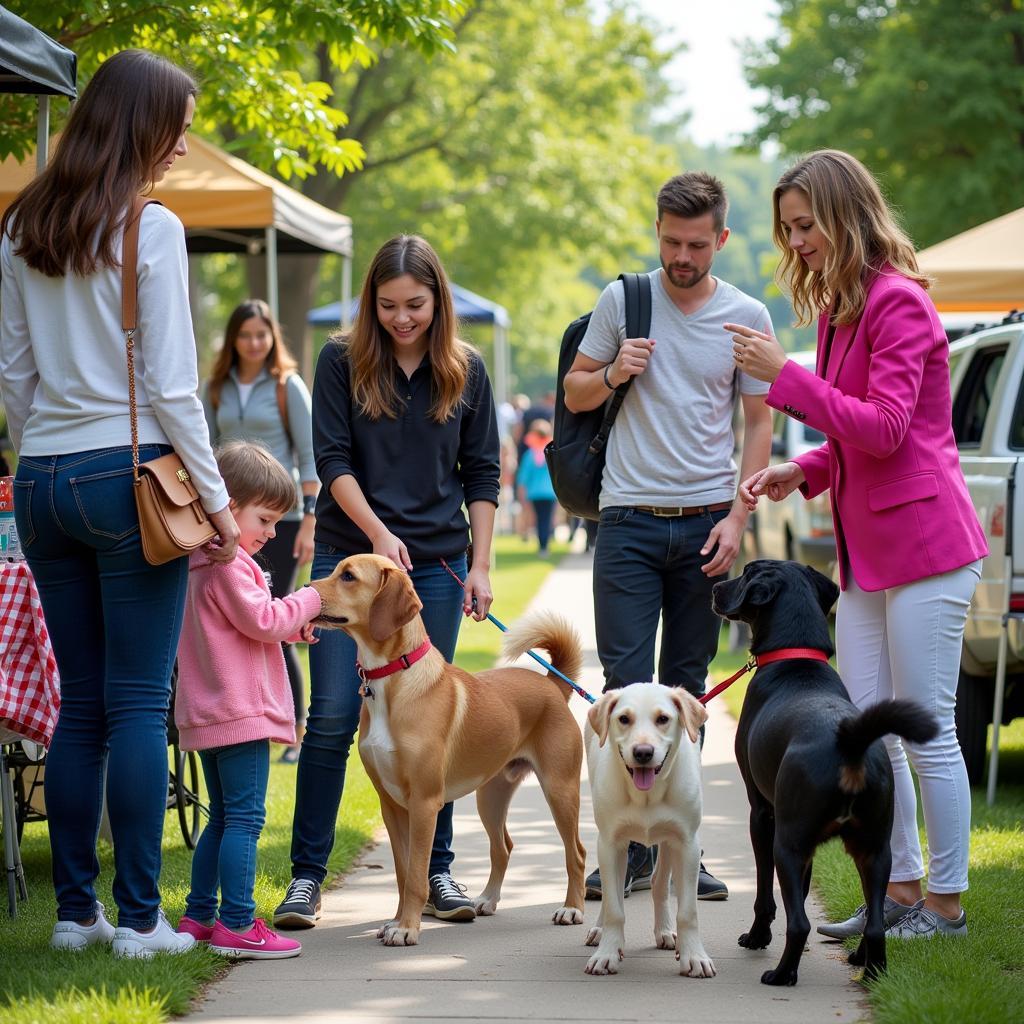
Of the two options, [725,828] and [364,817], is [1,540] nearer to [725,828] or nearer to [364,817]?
[364,817]

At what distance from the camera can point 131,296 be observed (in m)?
4.18

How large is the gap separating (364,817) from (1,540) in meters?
2.38

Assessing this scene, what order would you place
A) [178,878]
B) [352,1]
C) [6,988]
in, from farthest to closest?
1. [352,1]
2. [178,878]
3. [6,988]

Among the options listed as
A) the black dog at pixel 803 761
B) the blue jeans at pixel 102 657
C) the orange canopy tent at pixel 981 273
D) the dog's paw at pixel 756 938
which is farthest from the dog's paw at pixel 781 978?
the orange canopy tent at pixel 981 273

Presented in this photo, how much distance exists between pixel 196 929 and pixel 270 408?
4.20 metres

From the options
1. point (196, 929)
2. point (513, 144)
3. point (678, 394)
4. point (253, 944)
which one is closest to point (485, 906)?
point (253, 944)

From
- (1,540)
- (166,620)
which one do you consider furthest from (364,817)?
(166,620)

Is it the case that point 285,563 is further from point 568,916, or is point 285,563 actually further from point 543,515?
point 543,515

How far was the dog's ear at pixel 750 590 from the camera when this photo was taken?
4703 mm

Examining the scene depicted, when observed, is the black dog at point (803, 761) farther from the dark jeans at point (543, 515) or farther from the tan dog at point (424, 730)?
the dark jeans at point (543, 515)

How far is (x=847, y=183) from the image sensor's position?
4.62 m

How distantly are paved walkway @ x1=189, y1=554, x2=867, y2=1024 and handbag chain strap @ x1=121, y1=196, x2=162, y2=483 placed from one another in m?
1.58

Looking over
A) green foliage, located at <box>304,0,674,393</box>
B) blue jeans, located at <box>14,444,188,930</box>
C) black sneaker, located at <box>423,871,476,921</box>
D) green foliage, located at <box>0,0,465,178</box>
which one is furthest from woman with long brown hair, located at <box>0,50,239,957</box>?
green foliage, located at <box>304,0,674,393</box>

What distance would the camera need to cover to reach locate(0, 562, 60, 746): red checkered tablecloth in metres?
4.69
